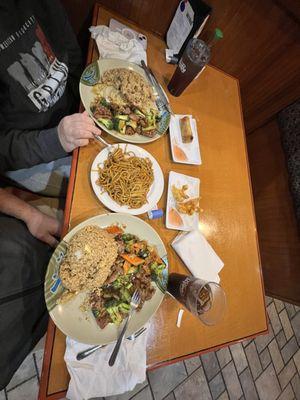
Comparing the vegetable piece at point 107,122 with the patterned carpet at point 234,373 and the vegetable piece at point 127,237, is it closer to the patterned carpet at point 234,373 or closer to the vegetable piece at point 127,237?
the vegetable piece at point 127,237

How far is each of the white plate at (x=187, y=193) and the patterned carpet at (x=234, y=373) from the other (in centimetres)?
139

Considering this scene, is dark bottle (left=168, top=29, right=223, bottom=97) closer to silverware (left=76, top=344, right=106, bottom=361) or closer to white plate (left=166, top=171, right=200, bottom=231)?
white plate (left=166, top=171, right=200, bottom=231)

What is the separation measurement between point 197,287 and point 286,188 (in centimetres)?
161

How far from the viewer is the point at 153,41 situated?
5.78 feet

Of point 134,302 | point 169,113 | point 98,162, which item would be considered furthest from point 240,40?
point 134,302

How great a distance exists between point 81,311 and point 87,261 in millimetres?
196

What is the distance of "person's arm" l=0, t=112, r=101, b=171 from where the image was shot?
3.84ft

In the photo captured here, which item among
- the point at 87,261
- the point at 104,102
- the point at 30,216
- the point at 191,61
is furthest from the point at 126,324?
the point at 191,61

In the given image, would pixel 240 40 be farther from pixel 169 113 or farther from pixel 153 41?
pixel 169 113

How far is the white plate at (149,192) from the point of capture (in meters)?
1.17

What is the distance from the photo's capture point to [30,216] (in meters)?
1.30

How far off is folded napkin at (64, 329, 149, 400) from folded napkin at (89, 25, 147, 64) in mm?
1454

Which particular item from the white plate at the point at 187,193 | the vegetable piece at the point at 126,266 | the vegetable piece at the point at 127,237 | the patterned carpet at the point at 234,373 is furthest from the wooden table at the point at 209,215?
the patterned carpet at the point at 234,373

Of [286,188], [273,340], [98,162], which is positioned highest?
[98,162]
